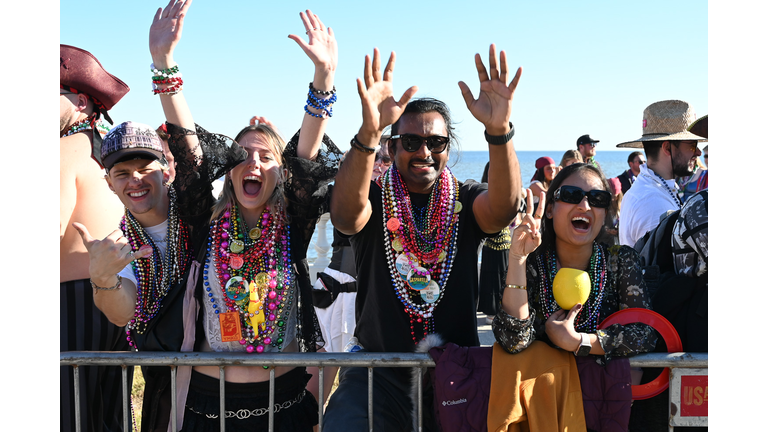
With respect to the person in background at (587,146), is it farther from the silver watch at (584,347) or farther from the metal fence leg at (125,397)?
the metal fence leg at (125,397)

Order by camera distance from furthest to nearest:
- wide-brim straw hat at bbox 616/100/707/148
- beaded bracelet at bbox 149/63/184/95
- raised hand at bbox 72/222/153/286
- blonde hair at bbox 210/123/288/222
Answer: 1. wide-brim straw hat at bbox 616/100/707/148
2. blonde hair at bbox 210/123/288/222
3. beaded bracelet at bbox 149/63/184/95
4. raised hand at bbox 72/222/153/286

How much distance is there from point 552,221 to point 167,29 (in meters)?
2.06

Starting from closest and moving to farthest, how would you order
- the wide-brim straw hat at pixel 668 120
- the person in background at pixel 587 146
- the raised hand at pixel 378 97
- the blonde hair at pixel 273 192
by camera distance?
1. the raised hand at pixel 378 97
2. the blonde hair at pixel 273 192
3. the wide-brim straw hat at pixel 668 120
4. the person in background at pixel 587 146

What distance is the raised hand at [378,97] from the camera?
105 inches

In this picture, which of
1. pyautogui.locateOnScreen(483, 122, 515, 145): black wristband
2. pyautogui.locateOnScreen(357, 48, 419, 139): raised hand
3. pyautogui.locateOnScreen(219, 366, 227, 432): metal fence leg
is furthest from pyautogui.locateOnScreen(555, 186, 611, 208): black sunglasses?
pyautogui.locateOnScreen(219, 366, 227, 432): metal fence leg

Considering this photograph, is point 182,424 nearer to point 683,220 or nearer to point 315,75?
point 315,75

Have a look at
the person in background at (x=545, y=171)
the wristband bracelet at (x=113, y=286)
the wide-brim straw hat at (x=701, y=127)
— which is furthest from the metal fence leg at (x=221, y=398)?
the person in background at (x=545, y=171)

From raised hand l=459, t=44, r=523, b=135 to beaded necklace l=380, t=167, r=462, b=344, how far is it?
49 centimetres

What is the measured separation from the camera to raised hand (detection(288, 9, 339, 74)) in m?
2.79

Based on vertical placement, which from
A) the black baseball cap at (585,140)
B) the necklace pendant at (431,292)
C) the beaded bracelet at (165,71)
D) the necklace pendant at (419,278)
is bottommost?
the necklace pendant at (431,292)

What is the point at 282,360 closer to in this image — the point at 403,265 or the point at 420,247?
the point at 403,265

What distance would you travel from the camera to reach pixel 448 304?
9.59 ft

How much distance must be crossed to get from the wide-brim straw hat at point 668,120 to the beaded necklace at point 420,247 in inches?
101

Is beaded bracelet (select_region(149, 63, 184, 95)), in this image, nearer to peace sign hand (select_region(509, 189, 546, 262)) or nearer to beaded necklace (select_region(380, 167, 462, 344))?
beaded necklace (select_region(380, 167, 462, 344))
